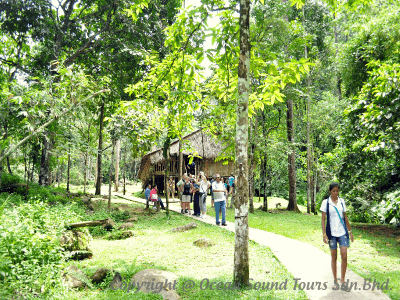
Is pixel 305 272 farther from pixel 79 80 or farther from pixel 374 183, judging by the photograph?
pixel 79 80

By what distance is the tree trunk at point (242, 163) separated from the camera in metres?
4.43

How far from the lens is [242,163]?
4516 mm

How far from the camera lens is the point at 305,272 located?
5.25 metres

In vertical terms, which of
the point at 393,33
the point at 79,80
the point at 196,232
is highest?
the point at 393,33

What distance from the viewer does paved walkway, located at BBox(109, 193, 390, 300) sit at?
426 centimetres

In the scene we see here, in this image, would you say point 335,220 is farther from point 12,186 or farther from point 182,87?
point 12,186

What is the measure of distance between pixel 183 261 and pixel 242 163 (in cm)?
293

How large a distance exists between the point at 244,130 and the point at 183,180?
8315 mm

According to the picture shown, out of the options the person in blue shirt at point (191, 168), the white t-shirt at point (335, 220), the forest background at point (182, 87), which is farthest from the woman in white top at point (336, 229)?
the person in blue shirt at point (191, 168)

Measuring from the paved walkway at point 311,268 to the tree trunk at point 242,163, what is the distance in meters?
1.09

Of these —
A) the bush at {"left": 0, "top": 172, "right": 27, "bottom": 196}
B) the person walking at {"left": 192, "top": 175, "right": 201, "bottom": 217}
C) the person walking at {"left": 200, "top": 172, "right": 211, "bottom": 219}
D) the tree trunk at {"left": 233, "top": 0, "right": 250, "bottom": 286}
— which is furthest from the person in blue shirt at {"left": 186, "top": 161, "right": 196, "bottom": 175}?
the tree trunk at {"left": 233, "top": 0, "right": 250, "bottom": 286}

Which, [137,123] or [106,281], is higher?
[137,123]

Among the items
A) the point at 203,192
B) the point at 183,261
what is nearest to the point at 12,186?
the point at 203,192

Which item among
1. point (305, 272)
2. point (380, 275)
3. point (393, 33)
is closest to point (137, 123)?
point (305, 272)
